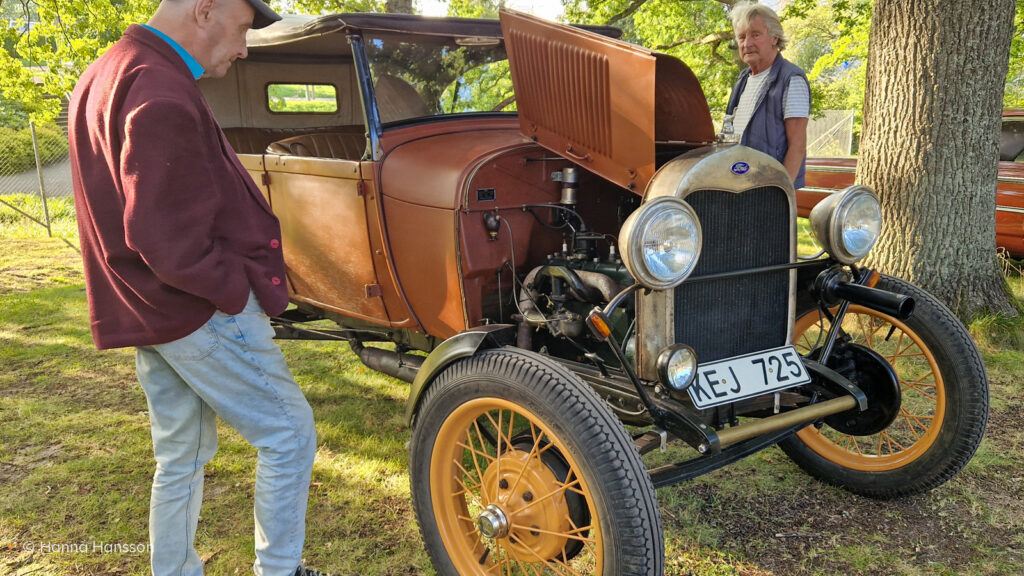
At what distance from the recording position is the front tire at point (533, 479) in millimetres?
1739

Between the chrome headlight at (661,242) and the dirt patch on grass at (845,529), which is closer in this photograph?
the chrome headlight at (661,242)

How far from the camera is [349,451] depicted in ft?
10.5

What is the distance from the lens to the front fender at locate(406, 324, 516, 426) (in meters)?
Answer: 2.10

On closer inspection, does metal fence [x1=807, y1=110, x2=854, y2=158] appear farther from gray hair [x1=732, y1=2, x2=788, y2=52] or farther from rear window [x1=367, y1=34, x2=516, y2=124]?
rear window [x1=367, y1=34, x2=516, y2=124]

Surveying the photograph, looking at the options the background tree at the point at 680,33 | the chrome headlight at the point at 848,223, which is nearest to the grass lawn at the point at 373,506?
the chrome headlight at the point at 848,223

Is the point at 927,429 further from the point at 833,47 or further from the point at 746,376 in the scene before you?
the point at 833,47

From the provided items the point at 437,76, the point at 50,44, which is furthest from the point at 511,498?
the point at 50,44

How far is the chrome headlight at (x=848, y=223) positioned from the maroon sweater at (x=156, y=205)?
1862 millimetres

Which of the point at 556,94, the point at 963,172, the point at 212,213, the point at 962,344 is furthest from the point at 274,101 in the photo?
the point at 963,172

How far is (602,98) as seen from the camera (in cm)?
218

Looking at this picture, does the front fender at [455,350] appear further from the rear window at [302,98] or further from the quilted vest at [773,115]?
the rear window at [302,98]

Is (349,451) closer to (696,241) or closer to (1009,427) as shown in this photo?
(696,241)

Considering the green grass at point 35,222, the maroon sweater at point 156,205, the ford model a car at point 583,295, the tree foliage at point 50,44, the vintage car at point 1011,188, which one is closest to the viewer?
the maroon sweater at point 156,205

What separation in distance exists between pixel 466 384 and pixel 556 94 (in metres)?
1.05
